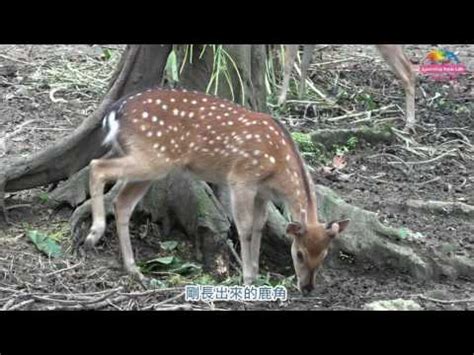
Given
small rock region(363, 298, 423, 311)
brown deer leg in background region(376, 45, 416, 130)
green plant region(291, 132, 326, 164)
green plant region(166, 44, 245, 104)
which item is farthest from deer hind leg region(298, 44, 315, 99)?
small rock region(363, 298, 423, 311)

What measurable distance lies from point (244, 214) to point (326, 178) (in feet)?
2.96

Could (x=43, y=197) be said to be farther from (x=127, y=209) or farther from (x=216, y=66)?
(x=216, y=66)

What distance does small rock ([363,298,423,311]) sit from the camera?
4703mm

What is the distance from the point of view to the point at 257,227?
209 inches

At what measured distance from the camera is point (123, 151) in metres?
5.16

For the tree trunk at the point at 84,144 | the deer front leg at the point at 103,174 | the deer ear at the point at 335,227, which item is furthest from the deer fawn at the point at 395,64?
the deer ear at the point at 335,227

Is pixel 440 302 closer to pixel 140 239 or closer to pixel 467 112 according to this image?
pixel 140 239

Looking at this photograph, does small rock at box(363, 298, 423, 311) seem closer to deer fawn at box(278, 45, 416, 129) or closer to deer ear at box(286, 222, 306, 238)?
deer ear at box(286, 222, 306, 238)

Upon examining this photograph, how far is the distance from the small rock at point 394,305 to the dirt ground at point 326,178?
0.06 m

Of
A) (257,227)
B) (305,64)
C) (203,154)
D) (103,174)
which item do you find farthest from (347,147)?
(103,174)

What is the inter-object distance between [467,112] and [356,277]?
101 inches

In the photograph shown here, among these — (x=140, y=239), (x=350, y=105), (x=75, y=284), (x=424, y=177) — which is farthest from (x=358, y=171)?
(x=75, y=284)

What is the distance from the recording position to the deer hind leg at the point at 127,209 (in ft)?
17.1

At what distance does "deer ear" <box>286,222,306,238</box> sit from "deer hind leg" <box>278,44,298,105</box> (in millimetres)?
2041
